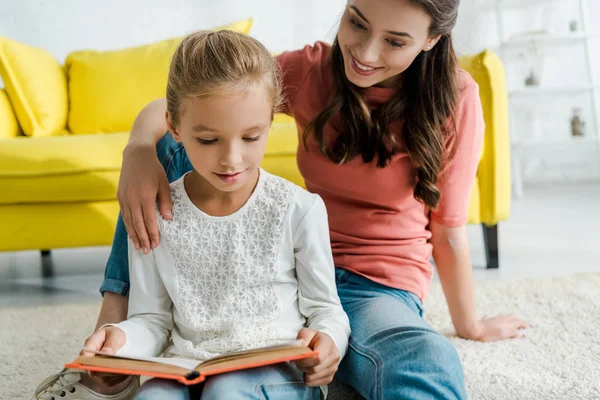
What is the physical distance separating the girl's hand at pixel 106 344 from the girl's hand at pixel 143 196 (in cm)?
13

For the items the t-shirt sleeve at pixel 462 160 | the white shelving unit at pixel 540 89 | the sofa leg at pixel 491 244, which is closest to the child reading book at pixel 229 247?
the t-shirt sleeve at pixel 462 160

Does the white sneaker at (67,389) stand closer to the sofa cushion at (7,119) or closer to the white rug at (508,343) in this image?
the white rug at (508,343)

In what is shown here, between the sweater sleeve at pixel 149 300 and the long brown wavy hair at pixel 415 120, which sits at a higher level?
the long brown wavy hair at pixel 415 120

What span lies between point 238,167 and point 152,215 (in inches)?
6.6

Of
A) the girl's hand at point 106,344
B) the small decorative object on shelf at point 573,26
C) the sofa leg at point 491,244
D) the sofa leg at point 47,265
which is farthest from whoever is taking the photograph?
the small decorative object on shelf at point 573,26

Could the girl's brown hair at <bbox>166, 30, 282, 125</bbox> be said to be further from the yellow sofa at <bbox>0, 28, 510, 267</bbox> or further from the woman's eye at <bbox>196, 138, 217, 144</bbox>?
the yellow sofa at <bbox>0, 28, 510, 267</bbox>

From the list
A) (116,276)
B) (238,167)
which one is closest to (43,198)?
(116,276)

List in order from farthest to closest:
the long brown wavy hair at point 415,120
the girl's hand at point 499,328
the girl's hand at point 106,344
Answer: the girl's hand at point 499,328 → the long brown wavy hair at point 415,120 → the girl's hand at point 106,344

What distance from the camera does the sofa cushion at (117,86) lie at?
2.75m

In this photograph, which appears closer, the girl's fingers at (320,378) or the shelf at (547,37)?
the girl's fingers at (320,378)

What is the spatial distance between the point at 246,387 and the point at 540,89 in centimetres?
337

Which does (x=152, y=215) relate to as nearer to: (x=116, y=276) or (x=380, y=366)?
(x=116, y=276)

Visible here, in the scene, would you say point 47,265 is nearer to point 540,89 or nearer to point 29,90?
point 29,90

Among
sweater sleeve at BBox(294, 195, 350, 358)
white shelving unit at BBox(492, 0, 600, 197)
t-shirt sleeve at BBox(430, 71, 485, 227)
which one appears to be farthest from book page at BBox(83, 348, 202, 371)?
white shelving unit at BBox(492, 0, 600, 197)
